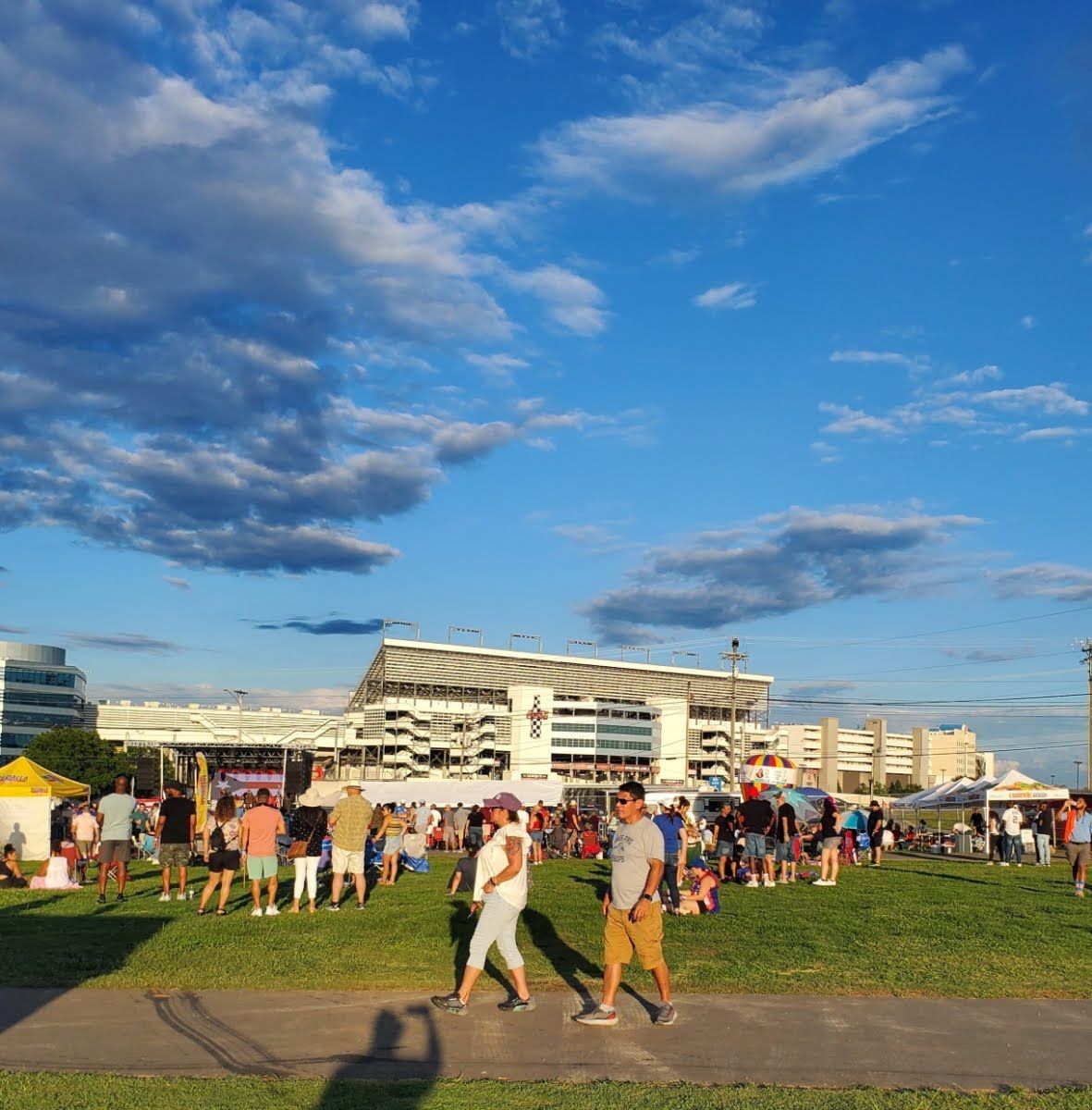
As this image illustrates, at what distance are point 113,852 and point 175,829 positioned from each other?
124cm

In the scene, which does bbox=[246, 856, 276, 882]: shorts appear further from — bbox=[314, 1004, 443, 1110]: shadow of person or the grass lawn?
bbox=[314, 1004, 443, 1110]: shadow of person

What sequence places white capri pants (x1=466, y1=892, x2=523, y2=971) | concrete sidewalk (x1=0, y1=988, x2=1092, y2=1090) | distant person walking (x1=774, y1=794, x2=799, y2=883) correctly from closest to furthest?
concrete sidewalk (x1=0, y1=988, x2=1092, y2=1090) → white capri pants (x1=466, y1=892, x2=523, y2=971) → distant person walking (x1=774, y1=794, x2=799, y2=883)

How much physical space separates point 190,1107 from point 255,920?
28.3 ft

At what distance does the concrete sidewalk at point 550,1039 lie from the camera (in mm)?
7242

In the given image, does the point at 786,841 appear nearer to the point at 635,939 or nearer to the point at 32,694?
the point at 635,939

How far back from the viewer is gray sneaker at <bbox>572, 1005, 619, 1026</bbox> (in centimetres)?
854

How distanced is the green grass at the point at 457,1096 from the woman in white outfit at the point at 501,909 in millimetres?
2252

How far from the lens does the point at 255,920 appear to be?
14.5 meters

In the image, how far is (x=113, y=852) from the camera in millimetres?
17094

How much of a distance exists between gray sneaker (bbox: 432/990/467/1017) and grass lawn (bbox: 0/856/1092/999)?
110 centimetres

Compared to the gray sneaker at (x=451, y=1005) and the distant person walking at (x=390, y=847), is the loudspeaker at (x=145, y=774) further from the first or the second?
the gray sneaker at (x=451, y=1005)

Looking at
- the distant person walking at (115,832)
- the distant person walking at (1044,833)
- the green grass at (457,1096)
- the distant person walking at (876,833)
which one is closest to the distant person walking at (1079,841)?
the distant person walking at (876,833)

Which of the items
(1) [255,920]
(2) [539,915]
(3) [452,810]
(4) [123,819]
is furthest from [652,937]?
(3) [452,810]

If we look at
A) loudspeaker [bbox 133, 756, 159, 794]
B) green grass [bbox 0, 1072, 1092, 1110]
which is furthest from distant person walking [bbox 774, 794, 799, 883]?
loudspeaker [bbox 133, 756, 159, 794]
